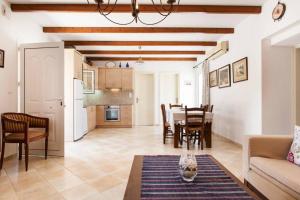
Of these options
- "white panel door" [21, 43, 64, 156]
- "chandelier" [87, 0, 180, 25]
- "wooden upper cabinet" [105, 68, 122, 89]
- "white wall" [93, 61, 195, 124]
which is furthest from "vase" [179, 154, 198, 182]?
"white wall" [93, 61, 195, 124]

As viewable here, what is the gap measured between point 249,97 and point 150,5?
251 centimetres

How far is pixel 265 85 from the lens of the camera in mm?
3828

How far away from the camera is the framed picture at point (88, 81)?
265 inches

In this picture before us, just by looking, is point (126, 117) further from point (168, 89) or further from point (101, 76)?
point (168, 89)

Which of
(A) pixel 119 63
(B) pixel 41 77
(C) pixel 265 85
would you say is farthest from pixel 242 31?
(A) pixel 119 63

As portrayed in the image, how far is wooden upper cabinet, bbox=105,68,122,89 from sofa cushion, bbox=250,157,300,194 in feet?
20.3

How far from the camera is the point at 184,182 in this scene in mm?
1684

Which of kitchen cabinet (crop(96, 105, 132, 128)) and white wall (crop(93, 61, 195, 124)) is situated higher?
white wall (crop(93, 61, 195, 124))

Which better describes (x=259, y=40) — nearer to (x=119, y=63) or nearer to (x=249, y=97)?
(x=249, y=97)

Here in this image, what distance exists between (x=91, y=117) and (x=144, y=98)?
240cm

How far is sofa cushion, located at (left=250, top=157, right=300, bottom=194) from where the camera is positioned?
1.75 metres

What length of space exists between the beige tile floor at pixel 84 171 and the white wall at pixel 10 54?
3.11 feet

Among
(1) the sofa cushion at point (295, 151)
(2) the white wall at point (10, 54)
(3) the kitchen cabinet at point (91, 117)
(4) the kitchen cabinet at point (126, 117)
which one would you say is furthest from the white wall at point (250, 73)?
(2) the white wall at point (10, 54)

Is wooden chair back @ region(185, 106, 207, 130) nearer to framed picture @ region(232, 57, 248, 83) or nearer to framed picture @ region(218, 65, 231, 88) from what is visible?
framed picture @ region(232, 57, 248, 83)
